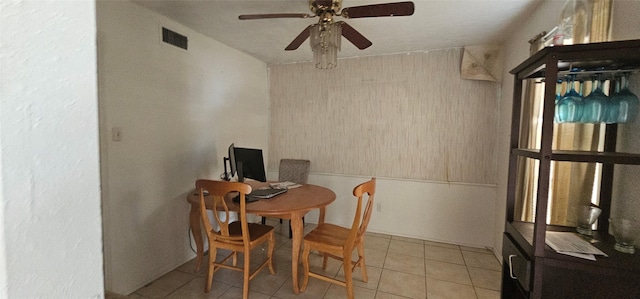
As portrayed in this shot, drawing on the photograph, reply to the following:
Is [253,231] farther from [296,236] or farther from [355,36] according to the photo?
[355,36]

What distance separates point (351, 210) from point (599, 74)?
8.74 ft

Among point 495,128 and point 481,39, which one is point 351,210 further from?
point 481,39

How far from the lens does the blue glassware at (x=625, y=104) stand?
41.1 inches

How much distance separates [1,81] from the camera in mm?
296

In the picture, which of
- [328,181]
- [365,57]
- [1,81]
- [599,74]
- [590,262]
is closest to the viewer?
[1,81]

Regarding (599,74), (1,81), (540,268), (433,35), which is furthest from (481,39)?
(1,81)

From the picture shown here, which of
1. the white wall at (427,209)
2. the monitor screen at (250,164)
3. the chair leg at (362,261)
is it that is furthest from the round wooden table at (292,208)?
the white wall at (427,209)

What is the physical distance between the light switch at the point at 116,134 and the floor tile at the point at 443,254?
116 inches

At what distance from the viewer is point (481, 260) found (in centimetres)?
264

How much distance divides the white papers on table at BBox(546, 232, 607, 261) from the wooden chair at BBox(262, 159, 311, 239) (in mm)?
2457

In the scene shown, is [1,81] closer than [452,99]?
Yes

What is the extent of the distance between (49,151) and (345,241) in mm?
1882

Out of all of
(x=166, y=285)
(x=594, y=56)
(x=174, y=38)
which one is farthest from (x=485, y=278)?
(x=174, y=38)

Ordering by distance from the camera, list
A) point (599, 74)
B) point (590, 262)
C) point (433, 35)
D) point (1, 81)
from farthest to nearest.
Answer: point (433, 35)
point (599, 74)
point (590, 262)
point (1, 81)
